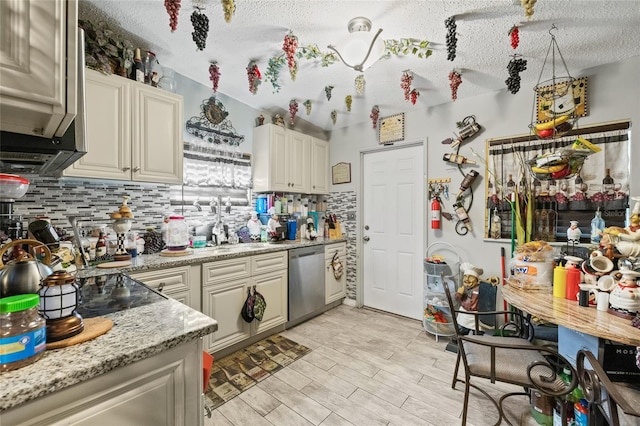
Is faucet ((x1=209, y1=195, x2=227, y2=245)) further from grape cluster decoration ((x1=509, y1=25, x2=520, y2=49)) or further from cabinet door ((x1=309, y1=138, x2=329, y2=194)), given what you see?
grape cluster decoration ((x1=509, y1=25, x2=520, y2=49))

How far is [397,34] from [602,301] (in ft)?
6.47

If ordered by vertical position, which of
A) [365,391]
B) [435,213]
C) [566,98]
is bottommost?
[365,391]

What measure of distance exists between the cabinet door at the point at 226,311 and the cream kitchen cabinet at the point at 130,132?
98 cm

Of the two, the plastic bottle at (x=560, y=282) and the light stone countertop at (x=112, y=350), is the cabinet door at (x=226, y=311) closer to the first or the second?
the light stone countertop at (x=112, y=350)

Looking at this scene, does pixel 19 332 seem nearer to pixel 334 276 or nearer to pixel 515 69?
pixel 515 69

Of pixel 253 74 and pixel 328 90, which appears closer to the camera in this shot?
pixel 253 74

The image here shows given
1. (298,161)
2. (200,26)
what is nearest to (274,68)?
(200,26)

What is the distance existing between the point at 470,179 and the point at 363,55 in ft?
5.83

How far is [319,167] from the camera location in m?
3.81

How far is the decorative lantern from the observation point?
2.49 ft

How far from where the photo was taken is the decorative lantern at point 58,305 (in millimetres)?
759

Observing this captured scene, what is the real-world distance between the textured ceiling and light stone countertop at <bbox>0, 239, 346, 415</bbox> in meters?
1.77

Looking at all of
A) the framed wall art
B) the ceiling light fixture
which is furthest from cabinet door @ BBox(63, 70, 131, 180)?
the framed wall art

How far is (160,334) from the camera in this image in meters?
0.85
